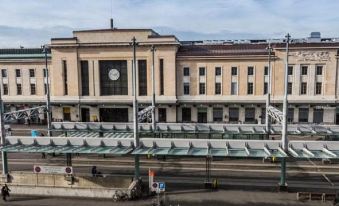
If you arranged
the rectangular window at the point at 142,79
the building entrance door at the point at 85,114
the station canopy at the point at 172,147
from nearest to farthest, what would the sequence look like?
the station canopy at the point at 172,147 → the rectangular window at the point at 142,79 → the building entrance door at the point at 85,114

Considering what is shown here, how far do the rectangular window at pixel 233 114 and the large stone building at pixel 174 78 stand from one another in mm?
184

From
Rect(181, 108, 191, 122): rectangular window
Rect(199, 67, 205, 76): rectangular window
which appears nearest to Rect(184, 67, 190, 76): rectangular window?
Rect(199, 67, 205, 76): rectangular window

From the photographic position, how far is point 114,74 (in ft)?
208

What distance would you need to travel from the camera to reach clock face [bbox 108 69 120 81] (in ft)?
208

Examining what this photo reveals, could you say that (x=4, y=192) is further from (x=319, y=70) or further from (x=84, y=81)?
(x=319, y=70)

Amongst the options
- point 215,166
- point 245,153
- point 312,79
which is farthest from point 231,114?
point 245,153

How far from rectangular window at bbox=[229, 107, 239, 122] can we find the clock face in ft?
73.9

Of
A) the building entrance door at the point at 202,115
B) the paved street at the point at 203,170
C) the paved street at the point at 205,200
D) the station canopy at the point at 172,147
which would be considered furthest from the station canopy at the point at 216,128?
the building entrance door at the point at 202,115

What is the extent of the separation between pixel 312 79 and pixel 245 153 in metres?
37.2

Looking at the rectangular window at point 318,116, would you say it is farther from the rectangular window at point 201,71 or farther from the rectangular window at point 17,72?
the rectangular window at point 17,72

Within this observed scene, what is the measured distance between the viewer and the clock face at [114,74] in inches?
2498

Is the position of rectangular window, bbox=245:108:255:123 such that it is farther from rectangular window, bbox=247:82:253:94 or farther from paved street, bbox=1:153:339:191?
paved street, bbox=1:153:339:191

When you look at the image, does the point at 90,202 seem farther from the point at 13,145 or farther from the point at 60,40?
the point at 60,40

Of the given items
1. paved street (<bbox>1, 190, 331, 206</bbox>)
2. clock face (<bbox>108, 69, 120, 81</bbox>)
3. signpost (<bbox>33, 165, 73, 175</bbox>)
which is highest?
clock face (<bbox>108, 69, 120, 81</bbox>)
